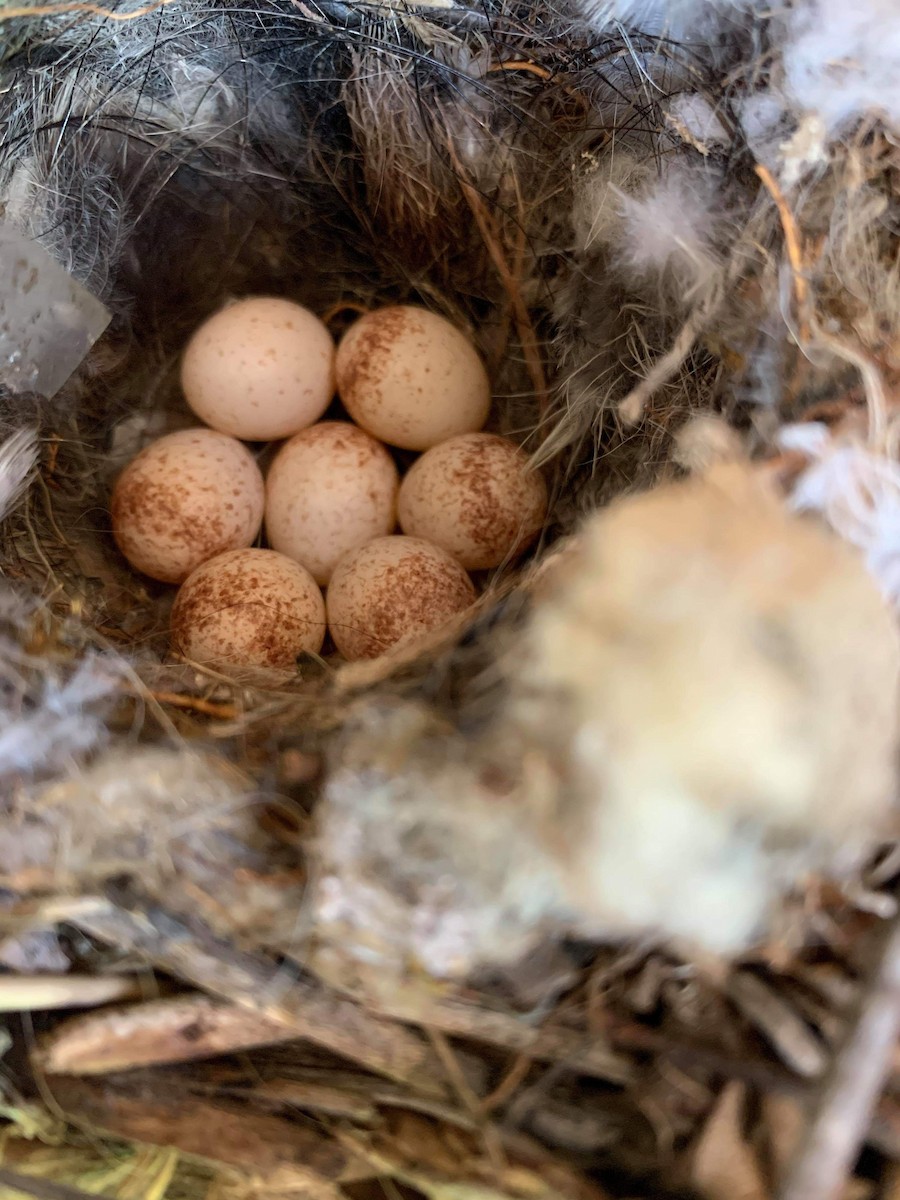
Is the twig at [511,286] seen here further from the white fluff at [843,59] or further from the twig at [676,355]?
the white fluff at [843,59]

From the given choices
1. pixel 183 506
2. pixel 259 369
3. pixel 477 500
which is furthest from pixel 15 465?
pixel 477 500

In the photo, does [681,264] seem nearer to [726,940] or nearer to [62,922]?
[726,940]

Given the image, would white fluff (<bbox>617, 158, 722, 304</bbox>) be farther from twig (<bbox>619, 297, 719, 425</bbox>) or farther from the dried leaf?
the dried leaf

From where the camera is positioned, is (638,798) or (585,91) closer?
(638,798)

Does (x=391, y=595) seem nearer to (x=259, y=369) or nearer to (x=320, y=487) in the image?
(x=320, y=487)

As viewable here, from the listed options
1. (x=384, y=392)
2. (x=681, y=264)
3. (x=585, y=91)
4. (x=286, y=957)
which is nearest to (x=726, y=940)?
(x=286, y=957)

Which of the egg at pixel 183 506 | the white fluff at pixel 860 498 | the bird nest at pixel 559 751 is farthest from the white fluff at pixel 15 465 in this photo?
the white fluff at pixel 860 498

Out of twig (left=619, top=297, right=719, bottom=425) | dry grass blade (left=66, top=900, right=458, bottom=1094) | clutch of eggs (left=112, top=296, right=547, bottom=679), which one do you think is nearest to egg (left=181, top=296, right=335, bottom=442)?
clutch of eggs (left=112, top=296, right=547, bottom=679)
